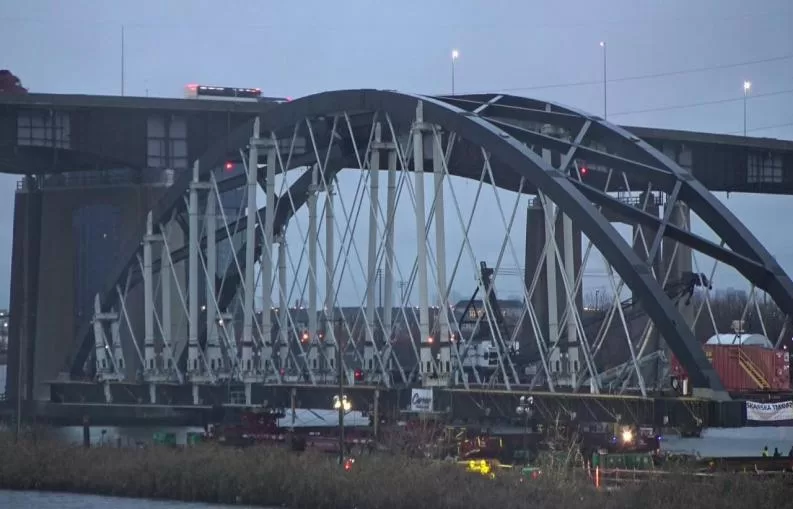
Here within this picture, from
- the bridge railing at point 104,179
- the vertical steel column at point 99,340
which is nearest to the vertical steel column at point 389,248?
the vertical steel column at point 99,340

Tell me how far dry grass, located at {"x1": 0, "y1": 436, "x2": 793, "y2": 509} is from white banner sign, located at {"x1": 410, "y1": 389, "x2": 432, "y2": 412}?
616 cm

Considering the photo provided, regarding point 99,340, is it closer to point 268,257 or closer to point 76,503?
point 268,257

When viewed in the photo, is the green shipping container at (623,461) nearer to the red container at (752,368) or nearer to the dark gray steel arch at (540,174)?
the red container at (752,368)

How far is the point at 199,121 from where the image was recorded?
9750 centimetres

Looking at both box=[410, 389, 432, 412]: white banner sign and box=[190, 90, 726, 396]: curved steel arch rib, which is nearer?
box=[190, 90, 726, 396]: curved steel arch rib

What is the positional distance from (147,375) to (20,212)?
29.6m

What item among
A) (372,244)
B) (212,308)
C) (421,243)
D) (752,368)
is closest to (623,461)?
(752,368)

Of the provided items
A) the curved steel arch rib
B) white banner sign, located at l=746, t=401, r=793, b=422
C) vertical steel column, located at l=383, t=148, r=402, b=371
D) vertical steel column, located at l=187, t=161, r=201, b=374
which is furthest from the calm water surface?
vertical steel column, located at l=187, t=161, r=201, b=374

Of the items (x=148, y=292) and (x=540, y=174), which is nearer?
(x=540, y=174)

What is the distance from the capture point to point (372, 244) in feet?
233

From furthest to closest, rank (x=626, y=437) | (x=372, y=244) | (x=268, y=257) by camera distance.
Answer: (x=268, y=257) < (x=372, y=244) < (x=626, y=437)

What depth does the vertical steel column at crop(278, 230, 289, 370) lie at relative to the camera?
242 ft

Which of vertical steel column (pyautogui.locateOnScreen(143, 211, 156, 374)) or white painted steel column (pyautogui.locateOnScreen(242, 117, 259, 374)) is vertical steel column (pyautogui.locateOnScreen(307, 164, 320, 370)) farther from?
vertical steel column (pyautogui.locateOnScreen(143, 211, 156, 374))

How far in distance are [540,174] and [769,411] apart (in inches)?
477
